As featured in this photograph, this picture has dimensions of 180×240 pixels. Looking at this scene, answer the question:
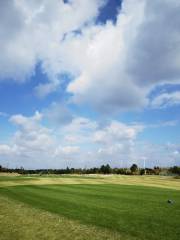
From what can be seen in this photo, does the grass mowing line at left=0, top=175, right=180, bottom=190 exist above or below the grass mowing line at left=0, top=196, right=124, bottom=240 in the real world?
above

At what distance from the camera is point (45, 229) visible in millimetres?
17422

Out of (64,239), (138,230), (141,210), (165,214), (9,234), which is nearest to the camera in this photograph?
(64,239)

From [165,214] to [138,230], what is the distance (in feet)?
22.3

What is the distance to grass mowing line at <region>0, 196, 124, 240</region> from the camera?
15.6 metres

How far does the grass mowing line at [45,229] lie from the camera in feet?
51.2

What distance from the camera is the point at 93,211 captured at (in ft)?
80.3

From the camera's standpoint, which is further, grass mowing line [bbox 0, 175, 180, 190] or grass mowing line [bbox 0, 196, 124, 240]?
grass mowing line [bbox 0, 175, 180, 190]

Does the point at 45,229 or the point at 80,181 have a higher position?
the point at 80,181

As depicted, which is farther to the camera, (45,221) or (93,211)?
(93,211)

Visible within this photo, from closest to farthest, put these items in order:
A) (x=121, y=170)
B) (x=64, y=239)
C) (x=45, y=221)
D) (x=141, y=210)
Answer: (x=64, y=239), (x=45, y=221), (x=141, y=210), (x=121, y=170)

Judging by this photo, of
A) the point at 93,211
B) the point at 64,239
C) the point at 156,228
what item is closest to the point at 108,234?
the point at 64,239

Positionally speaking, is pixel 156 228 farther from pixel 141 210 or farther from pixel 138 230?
pixel 141 210

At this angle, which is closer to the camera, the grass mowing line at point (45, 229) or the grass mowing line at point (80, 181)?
the grass mowing line at point (45, 229)

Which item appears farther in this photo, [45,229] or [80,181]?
[80,181]
